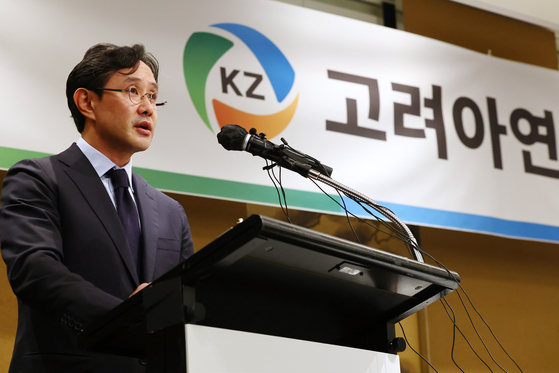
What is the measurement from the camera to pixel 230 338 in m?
1.02

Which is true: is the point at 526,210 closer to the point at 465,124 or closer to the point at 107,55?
the point at 465,124

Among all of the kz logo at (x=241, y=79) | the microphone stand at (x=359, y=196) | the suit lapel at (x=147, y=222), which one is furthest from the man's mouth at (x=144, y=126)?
the kz logo at (x=241, y=79)

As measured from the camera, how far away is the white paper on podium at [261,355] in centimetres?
98

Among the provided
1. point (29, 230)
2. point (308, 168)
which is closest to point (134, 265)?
point (29, 230)

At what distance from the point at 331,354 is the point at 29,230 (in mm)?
686

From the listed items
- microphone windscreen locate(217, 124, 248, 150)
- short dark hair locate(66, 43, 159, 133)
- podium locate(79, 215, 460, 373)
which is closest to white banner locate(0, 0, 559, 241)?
short dark hair locate(66, 43, 159, 133)

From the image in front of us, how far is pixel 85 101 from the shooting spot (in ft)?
6.17

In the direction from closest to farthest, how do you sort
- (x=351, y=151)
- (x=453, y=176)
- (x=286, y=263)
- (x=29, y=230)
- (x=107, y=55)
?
1. (x=286, y=263)
2. (x=29, y=230)
3. (x=107, y=55)
4. (x=351, y=151)
5. (x=453, y=176)

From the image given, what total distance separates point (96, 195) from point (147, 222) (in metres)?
0.15

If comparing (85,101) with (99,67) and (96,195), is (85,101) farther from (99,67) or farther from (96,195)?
(96,195)

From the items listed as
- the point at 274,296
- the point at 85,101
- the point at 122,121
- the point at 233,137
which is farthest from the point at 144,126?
the point at 274,296

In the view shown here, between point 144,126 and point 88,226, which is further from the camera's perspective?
point 144,126

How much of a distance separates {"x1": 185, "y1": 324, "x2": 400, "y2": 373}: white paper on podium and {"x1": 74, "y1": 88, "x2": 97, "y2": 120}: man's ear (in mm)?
1031

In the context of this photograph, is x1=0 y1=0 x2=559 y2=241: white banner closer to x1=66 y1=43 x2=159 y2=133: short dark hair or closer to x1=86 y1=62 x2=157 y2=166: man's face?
x1=66 y1=43 x2=159 y2=133: short dark hair
